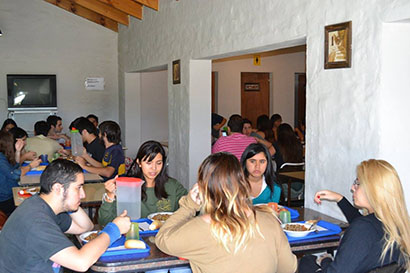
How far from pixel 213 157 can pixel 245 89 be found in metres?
7.03

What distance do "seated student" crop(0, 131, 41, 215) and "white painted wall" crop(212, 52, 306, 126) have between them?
4572mm

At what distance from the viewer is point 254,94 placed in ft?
30.0

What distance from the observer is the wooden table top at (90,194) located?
372 cm

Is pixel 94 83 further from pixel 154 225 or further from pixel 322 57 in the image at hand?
pixel 154 225

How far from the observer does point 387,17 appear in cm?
276

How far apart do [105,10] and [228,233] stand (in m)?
6.96

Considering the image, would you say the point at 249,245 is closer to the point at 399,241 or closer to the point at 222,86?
the point at 399,241

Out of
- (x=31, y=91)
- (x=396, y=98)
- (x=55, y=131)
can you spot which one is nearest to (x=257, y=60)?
(x=55, y=131)

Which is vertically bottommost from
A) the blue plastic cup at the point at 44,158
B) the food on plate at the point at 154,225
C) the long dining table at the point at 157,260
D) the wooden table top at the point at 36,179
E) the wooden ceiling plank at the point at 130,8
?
the long dining table at the point at 157,260

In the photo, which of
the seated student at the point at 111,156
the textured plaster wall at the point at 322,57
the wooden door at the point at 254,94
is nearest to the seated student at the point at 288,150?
the textured plaster wall at the point at 322,57

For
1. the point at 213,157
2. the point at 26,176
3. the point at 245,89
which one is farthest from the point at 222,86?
the point at 213,157

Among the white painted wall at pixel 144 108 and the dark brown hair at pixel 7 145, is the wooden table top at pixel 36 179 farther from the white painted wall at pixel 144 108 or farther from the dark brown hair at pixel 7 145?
the white painted wall at pixel 144 108

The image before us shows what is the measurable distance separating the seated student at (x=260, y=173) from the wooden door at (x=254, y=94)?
556cm

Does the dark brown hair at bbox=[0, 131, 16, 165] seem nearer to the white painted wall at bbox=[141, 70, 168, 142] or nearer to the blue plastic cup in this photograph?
the blue plastic cup
